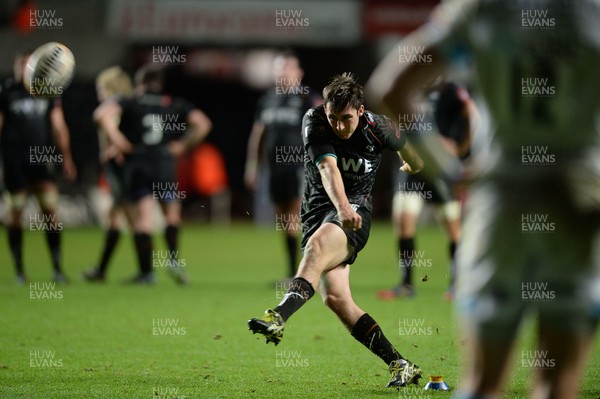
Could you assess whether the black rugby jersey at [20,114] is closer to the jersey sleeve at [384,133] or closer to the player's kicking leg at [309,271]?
the jersey sleeve at [384,133]

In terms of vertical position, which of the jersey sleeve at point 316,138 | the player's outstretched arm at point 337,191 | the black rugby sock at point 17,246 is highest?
the jersey sleeve at point 316,138

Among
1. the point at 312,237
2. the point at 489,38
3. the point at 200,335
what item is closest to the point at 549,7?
the point at 489,38

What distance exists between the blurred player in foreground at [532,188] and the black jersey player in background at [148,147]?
9.48m

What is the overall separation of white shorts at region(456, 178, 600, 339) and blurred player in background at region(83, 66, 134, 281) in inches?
386

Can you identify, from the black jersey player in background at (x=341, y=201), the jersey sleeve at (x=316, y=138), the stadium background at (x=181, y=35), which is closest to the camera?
the black jersey player in background at (x=341, y=201)

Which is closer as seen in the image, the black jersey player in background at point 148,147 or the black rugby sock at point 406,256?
the black rugby sock at point 406,256

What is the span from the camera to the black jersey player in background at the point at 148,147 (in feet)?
41.2

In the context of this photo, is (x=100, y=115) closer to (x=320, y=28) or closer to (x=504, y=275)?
(x=504, y=275)

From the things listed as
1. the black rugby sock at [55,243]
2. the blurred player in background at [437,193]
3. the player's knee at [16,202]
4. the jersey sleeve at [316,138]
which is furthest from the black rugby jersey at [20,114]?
the jersey sleeve at [316,138]

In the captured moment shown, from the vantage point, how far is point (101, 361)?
7230 millimetres

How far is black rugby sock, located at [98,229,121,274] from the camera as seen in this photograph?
12773 mm

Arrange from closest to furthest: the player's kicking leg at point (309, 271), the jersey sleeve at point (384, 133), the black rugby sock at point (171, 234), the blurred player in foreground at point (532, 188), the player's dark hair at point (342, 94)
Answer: the blurred player in foreground at point (532, 188) → the player's kicking leg at point (309, 271) → the player's dark hair at point (342, 94) → the jersey sleeve at point (384, 133) → the black rugby sock at point (171, 234)

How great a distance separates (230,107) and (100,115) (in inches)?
728

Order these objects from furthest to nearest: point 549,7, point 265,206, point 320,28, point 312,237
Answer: point 265,206 → point 320,28 → point 312,237 → point 549,7
